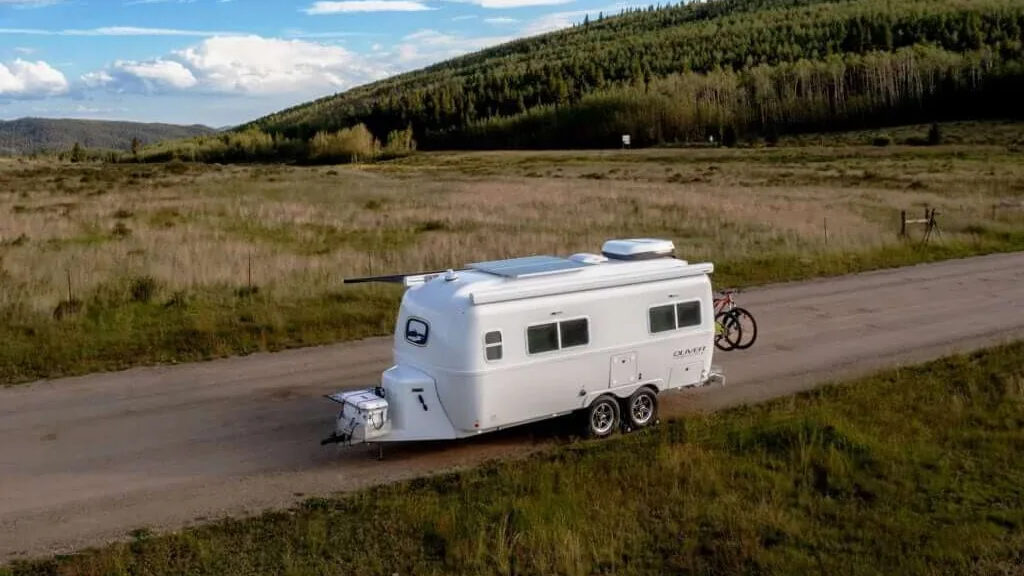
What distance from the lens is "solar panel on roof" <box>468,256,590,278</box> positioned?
12.2 metres

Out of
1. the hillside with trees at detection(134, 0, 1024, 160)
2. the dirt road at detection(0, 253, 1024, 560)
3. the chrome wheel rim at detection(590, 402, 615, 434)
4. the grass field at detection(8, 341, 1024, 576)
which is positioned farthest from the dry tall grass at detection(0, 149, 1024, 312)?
the hillside with trees at detection(134, 0, 1024, 160)

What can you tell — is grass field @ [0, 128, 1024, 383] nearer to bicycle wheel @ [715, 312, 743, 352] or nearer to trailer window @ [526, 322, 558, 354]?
bicycle wheel @ [715, 312, 743, 352]

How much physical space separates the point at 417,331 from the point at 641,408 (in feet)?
10.8

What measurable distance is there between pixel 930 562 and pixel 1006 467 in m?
3.01

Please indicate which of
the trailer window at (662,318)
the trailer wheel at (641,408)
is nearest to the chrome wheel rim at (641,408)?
the trailer wheel at (641,408)

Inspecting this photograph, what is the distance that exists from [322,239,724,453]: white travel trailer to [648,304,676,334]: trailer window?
2 cm

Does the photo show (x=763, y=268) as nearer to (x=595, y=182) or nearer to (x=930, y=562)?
(x=930, y=562)

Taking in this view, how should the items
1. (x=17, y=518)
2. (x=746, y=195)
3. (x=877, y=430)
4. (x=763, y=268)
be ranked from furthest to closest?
(x=746, y=195), (x=763, y=268), (x=877, y=430), (x=17, y=518)

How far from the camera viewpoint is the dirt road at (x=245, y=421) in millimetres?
10461

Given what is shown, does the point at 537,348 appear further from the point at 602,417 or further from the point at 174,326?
the point at 174,326

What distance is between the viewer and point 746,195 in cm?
4656

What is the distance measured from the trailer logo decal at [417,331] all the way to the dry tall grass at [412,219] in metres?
9.49

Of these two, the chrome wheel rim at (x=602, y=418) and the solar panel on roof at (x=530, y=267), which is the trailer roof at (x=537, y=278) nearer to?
the solar panel on roof at (x=530, y=267)

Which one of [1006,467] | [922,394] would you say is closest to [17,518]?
[1006,467]
